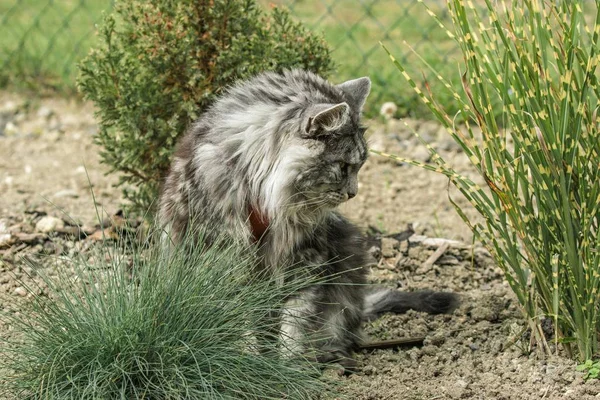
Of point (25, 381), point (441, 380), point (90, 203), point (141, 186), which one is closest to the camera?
point (25, 381)

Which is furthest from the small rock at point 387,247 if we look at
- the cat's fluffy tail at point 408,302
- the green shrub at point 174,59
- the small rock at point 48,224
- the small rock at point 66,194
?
the small rock at point 66,194

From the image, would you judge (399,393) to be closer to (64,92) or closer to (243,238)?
(243,238)

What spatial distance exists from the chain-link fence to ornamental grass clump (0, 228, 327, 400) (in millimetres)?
2985

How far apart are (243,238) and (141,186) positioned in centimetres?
114

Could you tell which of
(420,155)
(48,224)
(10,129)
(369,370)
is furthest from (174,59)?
(10,129)

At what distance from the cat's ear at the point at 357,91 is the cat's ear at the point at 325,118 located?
0.31 metres

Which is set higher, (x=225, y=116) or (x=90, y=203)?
(x=225, y=116)

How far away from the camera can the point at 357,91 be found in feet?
12.2

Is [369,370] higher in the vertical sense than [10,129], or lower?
lower

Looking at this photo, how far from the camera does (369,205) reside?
17.4 feet

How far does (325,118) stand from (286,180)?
27cm

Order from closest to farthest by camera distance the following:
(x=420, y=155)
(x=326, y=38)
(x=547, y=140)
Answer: (x=547, y=140)
(x=420, y=155)
(x=326, y=38)

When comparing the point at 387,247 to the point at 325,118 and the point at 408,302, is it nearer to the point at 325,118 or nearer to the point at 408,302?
the point at 408,302

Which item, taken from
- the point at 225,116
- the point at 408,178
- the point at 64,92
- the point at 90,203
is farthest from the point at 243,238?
the point at 64,92
